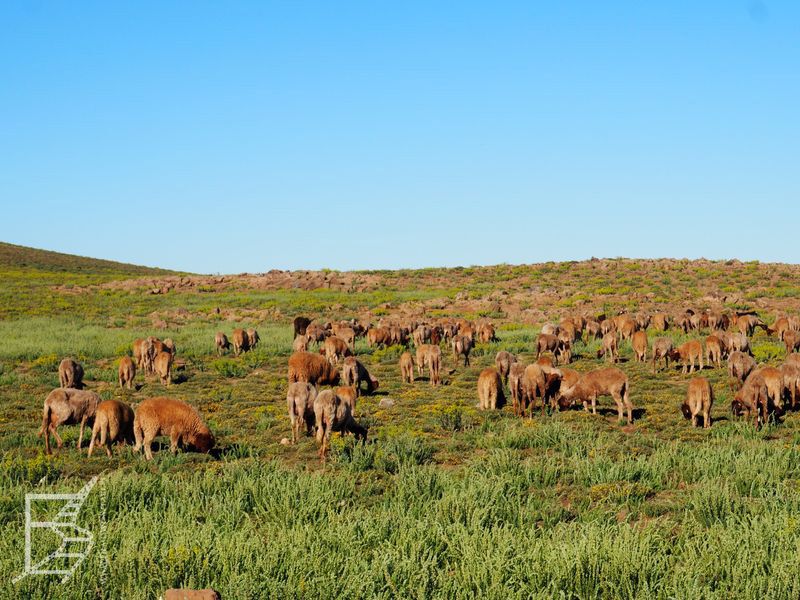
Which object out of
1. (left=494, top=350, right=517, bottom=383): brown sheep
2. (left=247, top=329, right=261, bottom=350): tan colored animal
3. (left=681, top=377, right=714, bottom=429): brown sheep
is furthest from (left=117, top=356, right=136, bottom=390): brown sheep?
(left=681, top=377, right=714, bottom=429): brown sheep

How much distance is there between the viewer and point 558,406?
1681 cm

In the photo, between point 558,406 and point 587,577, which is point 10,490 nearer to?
point 587,577

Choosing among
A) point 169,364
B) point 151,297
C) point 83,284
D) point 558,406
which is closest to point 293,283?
point 151,297

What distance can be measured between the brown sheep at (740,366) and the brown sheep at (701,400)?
4495mm

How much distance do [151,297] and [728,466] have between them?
59073 millimetres

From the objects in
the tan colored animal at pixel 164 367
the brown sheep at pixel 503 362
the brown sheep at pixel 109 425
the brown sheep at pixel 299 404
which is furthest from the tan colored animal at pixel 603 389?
the tan colored animal at pixel 164 367

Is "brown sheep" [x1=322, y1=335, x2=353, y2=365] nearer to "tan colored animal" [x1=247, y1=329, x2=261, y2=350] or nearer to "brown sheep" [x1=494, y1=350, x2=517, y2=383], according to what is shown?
"tan colored animal" [x1=247, y1=329, x2=261, y2=350]

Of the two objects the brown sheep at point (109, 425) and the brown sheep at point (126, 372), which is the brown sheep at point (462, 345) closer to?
the brown sheep at point (126, 372)

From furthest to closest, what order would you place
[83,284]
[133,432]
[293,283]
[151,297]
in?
[83,284]
[293,283]
[151,297]
[133,432]

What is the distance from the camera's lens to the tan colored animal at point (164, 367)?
22438mm

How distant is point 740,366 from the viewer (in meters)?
18.7

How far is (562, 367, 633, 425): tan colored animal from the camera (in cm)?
1586

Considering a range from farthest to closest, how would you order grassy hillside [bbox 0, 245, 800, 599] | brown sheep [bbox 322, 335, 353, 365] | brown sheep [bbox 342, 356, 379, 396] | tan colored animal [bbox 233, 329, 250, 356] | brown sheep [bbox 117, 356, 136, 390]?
tan colored animal [bbox 233, 329, 250, 356]
brown sheep [bbox 322, 335, 353, 365]
brown sheep [bbox 117, 356, 136, 390]
brown sheep [bbox 342, 356, 379, 396]
grassy hillside [bbox 0, 245, 800, 599]

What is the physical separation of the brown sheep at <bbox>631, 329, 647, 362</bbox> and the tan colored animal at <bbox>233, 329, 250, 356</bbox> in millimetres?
17038
